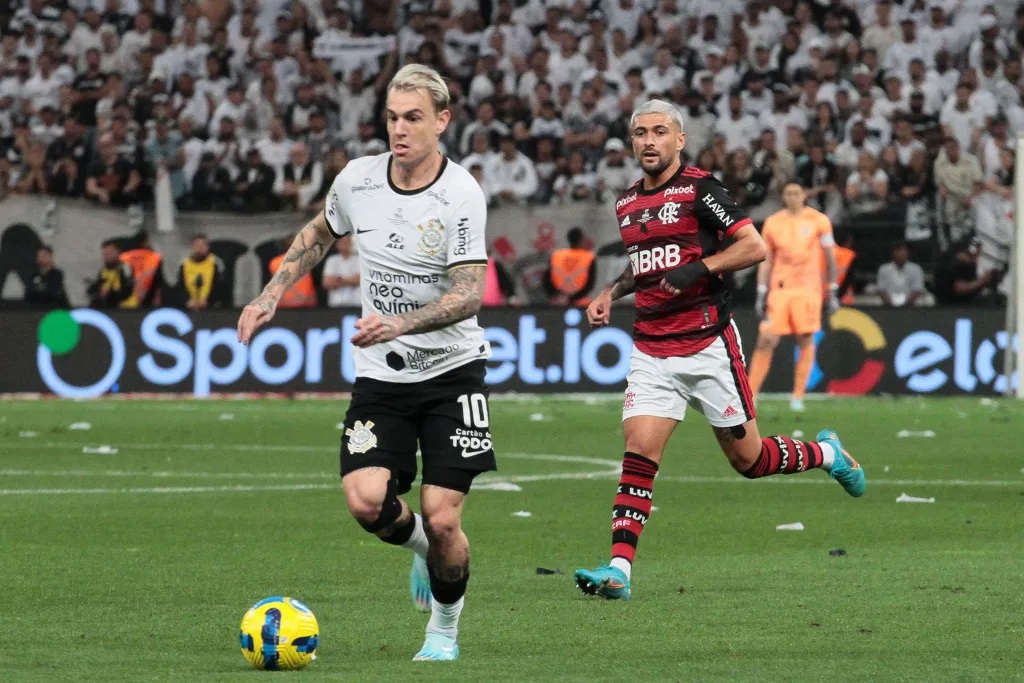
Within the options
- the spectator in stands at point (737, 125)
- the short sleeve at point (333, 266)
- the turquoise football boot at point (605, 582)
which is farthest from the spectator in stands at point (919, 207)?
the turquoise football boot at point (605, 582)

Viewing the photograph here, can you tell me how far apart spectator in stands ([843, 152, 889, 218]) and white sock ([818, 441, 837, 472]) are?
1296cm

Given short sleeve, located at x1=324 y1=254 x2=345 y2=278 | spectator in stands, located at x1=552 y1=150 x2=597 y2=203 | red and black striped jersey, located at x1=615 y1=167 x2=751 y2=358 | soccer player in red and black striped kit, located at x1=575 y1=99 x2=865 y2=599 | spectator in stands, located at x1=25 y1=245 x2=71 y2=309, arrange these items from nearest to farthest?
soccer player in red and black striped kit, located at x1=575 y1=99 x2=865 y2=599 < red and black striped jersey, located at x1=615 y1=167 x2=751 y2=358 < spectator in stands, located at x1=25 y1=245 x2=71 y2=309 < short sleeve, located at x1=324 y1=254 x2=345 y2=278 < spectator in stands, located at x1=552 y1=150 x2=597 y2=203

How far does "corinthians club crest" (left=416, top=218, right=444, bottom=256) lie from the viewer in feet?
21.5

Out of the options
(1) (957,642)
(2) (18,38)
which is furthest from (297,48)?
(1) (957,642)

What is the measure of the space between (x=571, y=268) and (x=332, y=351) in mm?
2949

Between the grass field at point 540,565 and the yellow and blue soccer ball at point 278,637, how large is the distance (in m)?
0.10

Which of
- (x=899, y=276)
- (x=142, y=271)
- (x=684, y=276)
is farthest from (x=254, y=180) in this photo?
(x=684, y=276)

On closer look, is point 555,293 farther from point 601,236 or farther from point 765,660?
point 765,660

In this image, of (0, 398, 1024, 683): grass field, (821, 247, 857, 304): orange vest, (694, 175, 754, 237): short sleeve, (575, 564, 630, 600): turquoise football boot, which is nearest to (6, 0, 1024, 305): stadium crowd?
(821, 247, 857, 304): orange vest

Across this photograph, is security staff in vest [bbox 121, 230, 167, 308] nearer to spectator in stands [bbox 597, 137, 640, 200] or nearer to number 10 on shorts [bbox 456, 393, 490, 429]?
spectator in stands [bbox 597, 137, 640, 200]

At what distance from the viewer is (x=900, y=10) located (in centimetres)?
2716

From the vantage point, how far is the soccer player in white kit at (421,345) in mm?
6508

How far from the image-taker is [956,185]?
23016mm

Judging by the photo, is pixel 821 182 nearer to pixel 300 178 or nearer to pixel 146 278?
pixel 300 178
